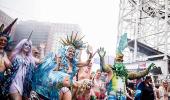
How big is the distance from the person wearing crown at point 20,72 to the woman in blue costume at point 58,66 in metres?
0.22

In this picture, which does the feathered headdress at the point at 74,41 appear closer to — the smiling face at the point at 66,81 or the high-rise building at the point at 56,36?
the high-rise building at the point at 56,36

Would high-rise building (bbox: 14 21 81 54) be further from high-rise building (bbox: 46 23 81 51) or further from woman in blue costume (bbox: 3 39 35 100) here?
woman in blue costume (bbox: 3 39 35 100)

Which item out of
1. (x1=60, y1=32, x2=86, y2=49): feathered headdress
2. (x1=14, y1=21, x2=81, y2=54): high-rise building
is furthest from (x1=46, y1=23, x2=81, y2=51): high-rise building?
(x1=60, y1=32, x2=86, y2=49): feathered headdress

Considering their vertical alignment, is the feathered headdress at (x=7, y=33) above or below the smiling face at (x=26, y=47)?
above

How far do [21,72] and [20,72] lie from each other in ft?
0.06

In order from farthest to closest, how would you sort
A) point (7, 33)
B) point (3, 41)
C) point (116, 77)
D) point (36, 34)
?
1. point (36, 34)
2. point (116, 77)
3. point (7, 33)
4. point (3, 41)

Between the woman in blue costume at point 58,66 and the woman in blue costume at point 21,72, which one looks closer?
the woman in blue costume at point 21,72

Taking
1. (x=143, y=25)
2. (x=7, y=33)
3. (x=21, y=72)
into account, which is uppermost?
(x=143, y=25)

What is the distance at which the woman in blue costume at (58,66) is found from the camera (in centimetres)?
536

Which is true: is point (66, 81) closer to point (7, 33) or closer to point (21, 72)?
point (21, 72)


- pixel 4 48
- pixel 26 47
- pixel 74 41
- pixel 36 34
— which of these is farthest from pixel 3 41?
pixel 36 34

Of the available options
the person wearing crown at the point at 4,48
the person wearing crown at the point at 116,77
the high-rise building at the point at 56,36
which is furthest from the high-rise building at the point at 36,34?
the person wearing crown at the point at 116,77

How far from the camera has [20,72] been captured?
4949mm

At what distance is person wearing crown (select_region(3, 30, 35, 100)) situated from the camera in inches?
189
